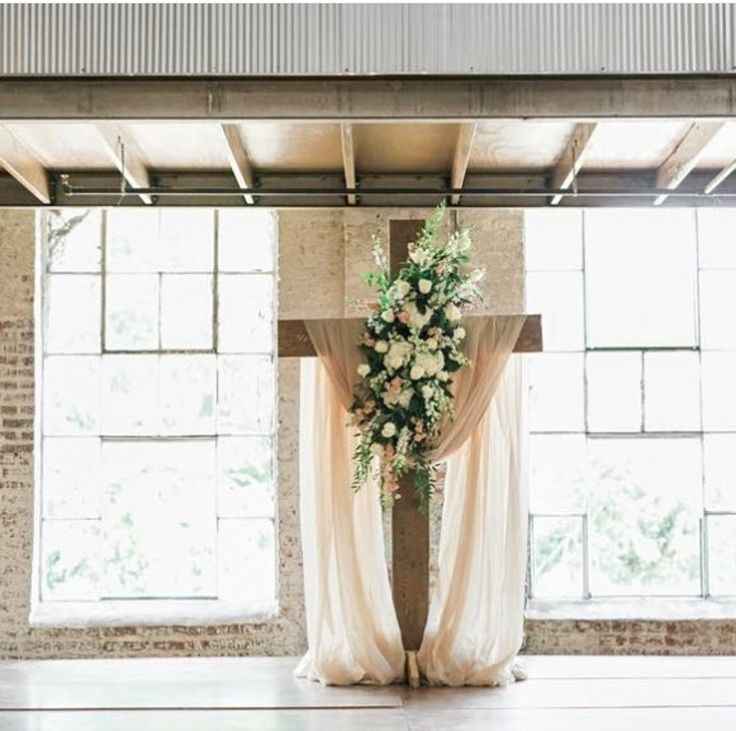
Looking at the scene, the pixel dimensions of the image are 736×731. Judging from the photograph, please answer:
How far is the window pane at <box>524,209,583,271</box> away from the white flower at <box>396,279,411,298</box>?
2984 millimetres

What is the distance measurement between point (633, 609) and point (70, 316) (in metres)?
4.61

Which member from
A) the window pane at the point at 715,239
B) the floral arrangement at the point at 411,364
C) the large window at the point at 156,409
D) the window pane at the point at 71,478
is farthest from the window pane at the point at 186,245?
the window pane at the point at 715,239

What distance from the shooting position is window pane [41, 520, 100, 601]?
9.14 m

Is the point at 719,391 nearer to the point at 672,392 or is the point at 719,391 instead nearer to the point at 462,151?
the point at 672,392

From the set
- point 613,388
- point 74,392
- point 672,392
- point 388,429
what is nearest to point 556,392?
point 613,388

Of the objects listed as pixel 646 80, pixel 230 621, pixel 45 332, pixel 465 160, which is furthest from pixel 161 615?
pixel 646 80

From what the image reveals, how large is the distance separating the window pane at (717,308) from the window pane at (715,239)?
0.08 metres

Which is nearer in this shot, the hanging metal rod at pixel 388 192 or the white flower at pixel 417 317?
the white flower at pixel 417 317

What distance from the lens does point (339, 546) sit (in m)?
6.60

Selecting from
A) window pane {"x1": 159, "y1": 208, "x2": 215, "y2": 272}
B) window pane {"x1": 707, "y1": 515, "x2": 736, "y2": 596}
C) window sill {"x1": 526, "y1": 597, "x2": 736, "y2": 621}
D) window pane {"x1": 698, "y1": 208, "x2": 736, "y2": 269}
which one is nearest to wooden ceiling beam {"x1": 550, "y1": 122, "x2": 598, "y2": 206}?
window pane {"x1": 698, "y1": 208, "x2": 736, "y2": 269}

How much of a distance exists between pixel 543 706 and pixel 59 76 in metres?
3.79

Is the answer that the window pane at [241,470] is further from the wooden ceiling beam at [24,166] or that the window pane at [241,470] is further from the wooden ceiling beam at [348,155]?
the wooden ceiling beam at [24,166]

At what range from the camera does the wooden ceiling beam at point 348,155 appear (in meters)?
6.41

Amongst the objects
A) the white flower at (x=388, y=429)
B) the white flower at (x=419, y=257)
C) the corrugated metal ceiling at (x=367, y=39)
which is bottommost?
the white flower at (x=388, y=429)
